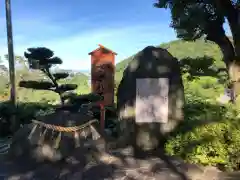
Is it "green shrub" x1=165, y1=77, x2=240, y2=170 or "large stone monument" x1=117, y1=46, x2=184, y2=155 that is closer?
"green shrub" x1=165, y1=77, x2=240, y2=170

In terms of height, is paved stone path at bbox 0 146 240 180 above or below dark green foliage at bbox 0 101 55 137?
below

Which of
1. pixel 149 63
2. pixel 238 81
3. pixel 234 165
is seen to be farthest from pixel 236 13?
pixel 234 165

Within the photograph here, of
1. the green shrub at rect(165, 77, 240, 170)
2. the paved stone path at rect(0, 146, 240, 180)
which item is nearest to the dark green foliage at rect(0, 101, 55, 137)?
the paved stone path at rect(0, 146, 240, 180)

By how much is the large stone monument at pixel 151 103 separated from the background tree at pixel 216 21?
10.8 feet

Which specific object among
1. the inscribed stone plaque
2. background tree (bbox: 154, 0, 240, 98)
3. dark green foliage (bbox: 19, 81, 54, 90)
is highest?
background tree (bbox: 154, 0, 240, 98)

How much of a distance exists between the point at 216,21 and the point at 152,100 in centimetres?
443

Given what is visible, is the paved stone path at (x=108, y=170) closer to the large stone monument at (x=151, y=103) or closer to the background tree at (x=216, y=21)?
the large stone monument at (x=151, y=103)

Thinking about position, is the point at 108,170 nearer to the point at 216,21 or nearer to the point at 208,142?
the point at 208,142

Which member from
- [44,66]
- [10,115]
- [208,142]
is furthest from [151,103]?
[10,115]

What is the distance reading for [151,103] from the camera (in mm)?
6000

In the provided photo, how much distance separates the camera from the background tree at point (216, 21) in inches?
332

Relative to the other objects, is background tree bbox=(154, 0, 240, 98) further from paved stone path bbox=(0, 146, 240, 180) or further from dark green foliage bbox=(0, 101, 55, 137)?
dark green foliage bbox=(0, 101, 55, 137)

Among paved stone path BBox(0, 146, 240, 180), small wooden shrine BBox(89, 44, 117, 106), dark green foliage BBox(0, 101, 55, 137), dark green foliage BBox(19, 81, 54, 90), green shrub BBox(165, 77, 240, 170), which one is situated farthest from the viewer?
dark green foliage BBox(0, 101, 55, 137)

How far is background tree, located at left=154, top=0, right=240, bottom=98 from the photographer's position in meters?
8.42
